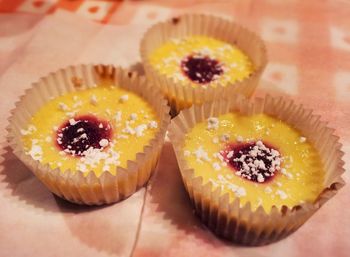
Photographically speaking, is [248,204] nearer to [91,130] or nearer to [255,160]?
[255,160]

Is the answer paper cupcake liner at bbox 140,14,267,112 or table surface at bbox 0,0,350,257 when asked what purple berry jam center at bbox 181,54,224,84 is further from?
table surface at bbox 0,0,350,257

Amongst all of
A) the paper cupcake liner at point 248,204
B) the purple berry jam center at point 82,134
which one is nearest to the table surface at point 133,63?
the paper cupcake liner at point 248,204

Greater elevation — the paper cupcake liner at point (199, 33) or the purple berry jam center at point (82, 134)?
the paper cupcake liner at point (199, 33)

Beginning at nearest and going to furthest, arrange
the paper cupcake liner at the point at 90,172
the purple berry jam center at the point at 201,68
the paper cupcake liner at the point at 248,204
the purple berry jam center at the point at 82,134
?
the paper cupcake liner at the point at 248,204, the paper cupcake liner at the point at 90,172, the purple berry jam center at the point at 82,134, the purple berry jam center at the point at 201,68

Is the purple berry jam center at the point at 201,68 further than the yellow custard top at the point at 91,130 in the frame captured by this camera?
Yes

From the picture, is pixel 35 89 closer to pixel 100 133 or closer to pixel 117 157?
pixel 100 133

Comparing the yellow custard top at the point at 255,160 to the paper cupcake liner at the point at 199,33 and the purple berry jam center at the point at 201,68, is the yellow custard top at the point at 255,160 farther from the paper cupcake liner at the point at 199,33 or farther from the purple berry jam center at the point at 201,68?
the purple berry jam center at the point at 201,68

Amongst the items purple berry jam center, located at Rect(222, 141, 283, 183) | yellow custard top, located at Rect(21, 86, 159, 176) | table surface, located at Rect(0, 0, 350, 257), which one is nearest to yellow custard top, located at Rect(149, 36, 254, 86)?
table surface, located at Rect(0, 0, 350, 257)
